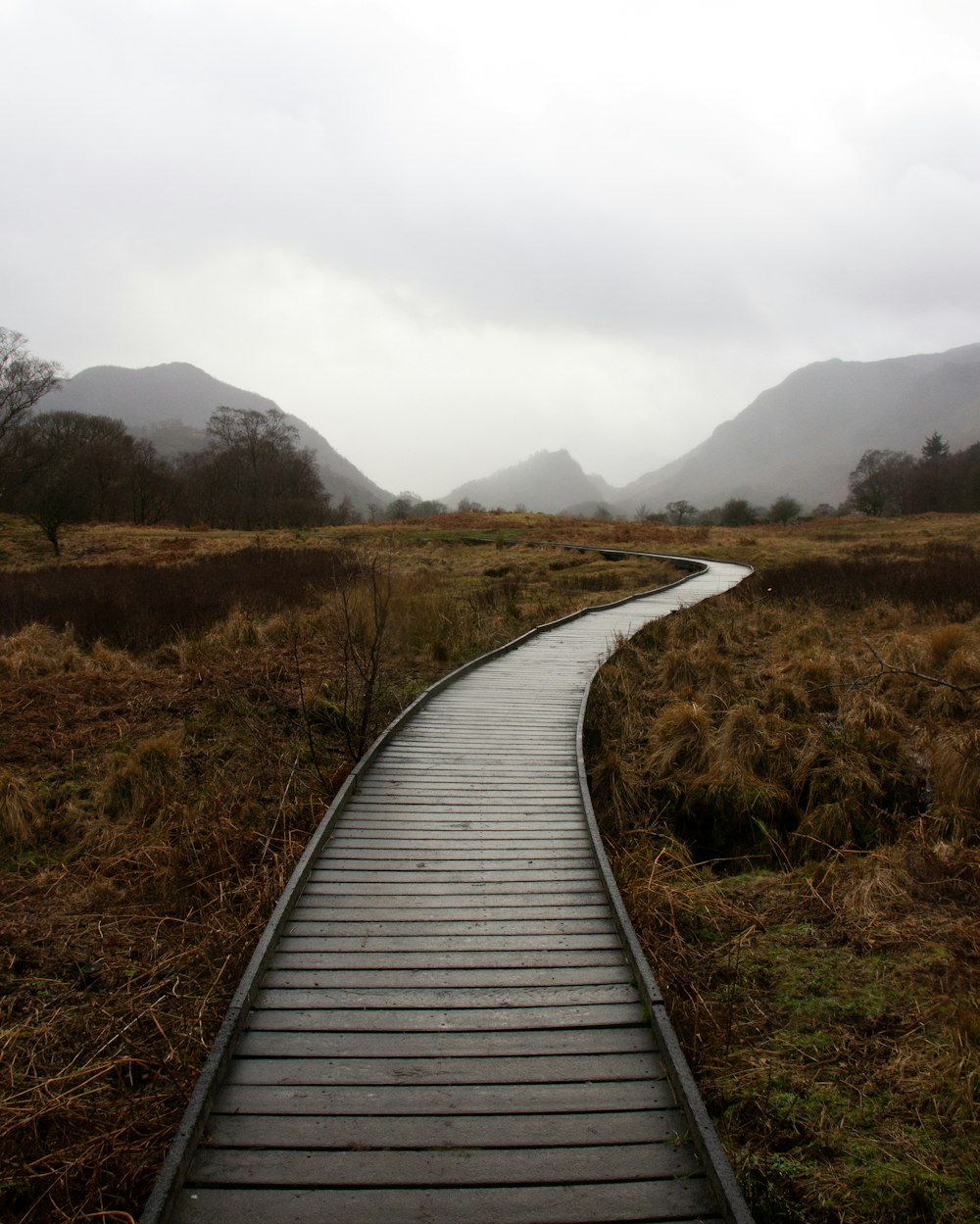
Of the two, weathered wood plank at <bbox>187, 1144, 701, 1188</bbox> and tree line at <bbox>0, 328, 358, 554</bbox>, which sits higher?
tree line at <bbox>0, 328, 358, 554</bbox>

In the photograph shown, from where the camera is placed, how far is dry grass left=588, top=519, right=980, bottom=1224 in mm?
2912

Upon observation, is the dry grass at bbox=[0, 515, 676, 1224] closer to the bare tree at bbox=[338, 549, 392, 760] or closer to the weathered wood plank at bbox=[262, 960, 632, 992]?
the bare tree at bbox=[338, 549, 392, 760]

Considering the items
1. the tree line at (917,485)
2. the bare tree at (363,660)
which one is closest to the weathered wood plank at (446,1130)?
the bare tree at (363,660)

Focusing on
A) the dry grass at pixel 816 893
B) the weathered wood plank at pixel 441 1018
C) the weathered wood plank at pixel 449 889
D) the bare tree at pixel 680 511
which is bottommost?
the dry grass at pixel 816 893

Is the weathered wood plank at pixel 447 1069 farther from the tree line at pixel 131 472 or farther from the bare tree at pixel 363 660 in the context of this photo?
the tree line at pixel 131 472

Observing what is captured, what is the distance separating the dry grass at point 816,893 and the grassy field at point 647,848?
19 millimetres

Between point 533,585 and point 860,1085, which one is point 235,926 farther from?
point 533,585

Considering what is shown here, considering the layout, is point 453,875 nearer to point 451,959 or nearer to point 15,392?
point 451,959

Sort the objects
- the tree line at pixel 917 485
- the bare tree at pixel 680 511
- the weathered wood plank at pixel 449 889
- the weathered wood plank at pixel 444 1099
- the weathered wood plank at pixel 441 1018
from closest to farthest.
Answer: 1. the weathered wood plank at pixel 444 1099
2. the weathered wood plank at pixel 441 1018
3. the weathered wood plank at pixel 449 889
4. the tree line at pixel 917 485
5. the bare tree at pixel 680 511

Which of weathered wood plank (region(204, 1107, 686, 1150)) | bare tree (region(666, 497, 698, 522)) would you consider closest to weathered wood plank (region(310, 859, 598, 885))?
weathered wood plank (region(204, 1107, 686, 1150))

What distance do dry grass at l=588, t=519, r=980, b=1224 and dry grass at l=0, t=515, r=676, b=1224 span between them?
8.18ft

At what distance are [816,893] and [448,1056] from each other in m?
3.13

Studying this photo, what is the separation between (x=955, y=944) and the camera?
426 centimetres

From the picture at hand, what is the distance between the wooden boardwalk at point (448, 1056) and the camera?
2.40 metres
